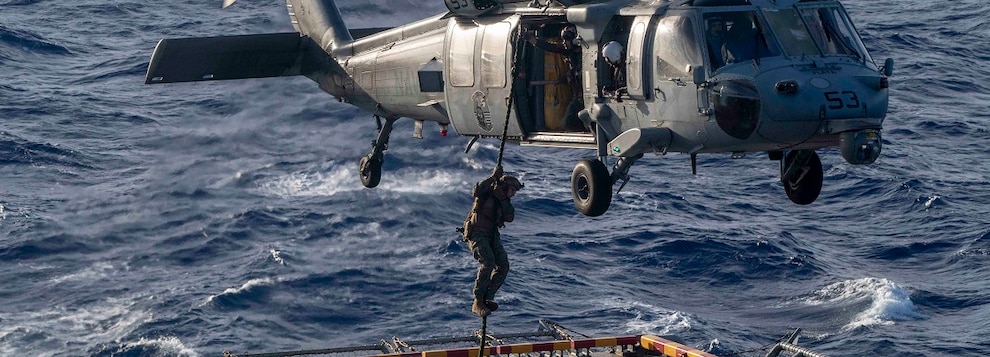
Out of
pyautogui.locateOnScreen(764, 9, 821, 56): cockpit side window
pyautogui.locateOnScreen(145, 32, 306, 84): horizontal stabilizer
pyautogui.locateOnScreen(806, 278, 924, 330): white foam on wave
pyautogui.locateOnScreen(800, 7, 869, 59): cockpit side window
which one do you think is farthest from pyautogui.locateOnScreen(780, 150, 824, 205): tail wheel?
pyautogui.locateOnScreen(806, 278, 924, 330): white foam on wave

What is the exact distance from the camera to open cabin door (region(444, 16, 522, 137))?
31.4 m

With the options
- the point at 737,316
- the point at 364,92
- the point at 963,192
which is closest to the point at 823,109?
the point at 364,92

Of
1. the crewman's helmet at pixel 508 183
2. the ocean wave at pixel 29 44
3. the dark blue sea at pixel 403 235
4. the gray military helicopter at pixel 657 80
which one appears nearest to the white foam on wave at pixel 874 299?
the dark blue sea at pixel 403 235

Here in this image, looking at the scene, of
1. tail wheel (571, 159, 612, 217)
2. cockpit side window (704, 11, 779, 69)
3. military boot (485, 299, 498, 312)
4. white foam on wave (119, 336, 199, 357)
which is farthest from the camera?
white foam on wave (119, 336, 199, 357)

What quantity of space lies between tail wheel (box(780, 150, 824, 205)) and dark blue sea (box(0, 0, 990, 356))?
3809 centimetres

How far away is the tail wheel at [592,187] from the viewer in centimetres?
2927

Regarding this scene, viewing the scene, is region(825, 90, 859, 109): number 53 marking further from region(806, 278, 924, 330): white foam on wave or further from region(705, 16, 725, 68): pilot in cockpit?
region(806, 278, 924, 330): white foam on wave

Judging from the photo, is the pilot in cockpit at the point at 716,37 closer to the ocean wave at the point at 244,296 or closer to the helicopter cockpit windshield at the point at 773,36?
the helicopter cockpit windshield at the point at 773,36

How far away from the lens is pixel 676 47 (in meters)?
28.1

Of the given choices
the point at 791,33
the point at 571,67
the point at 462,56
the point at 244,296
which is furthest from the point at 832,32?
the point at 244,296

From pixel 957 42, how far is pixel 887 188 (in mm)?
22452

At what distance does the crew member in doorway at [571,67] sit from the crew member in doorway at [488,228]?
5533 millimetres

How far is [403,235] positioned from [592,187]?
49.5 metres

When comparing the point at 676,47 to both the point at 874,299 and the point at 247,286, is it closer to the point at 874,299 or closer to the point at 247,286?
the point at 247,286
